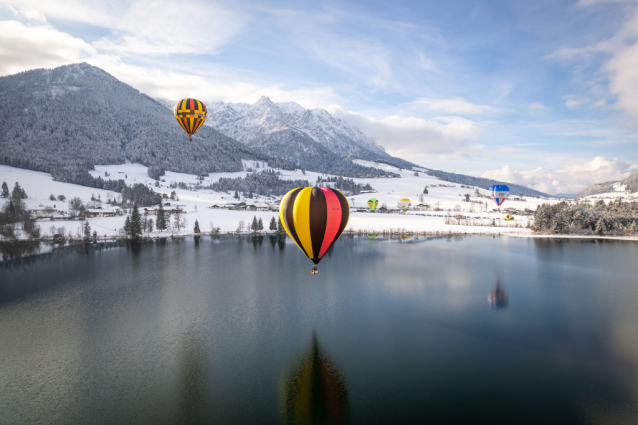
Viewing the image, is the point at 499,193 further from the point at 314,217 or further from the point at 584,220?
the point at 314,217

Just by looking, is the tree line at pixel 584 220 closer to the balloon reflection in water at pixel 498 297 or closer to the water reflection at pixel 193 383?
the balloon reflection in water at pixel 498 297

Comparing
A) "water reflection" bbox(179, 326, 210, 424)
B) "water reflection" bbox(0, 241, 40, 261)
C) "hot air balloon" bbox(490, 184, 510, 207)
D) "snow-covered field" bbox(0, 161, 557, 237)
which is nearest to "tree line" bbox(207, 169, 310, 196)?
"snow-covered field" bbox(0, 161, 557, 237)

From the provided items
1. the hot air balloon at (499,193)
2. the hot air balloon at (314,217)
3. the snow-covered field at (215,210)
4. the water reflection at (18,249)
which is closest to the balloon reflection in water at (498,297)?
the hot air balloon at (314,217)

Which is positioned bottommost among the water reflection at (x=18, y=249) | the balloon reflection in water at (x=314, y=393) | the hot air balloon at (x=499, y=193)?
the balloon reflection in water at (x=314, y=393)

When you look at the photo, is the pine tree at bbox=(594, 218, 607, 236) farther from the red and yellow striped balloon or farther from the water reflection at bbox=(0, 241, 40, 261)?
the water reflection at bbox=(0, 241, 40, 261)

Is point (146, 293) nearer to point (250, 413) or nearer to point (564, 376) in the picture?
point (250, 413)

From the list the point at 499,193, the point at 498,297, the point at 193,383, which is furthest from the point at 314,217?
the point at 499,193
